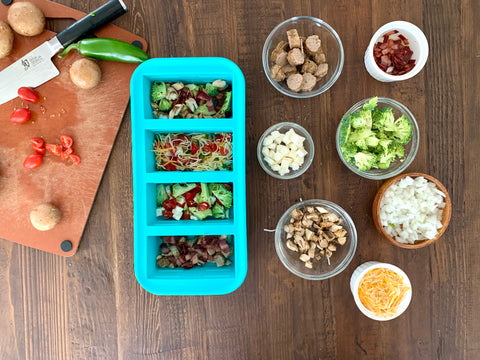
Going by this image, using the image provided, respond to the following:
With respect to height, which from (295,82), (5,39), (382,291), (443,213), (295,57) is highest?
(5,39)

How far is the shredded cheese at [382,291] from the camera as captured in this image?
172 cm

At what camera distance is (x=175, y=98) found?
1.72 m

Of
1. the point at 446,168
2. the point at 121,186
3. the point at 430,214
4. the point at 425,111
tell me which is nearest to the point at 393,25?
the point at 425,111

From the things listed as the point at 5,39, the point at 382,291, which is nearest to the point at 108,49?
the point at 5,39

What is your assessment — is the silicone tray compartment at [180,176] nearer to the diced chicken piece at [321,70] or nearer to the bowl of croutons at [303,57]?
the bowl of croutons at [303,57]

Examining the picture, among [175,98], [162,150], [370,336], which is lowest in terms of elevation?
[370,336]

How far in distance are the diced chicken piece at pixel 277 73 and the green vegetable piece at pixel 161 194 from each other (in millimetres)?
885

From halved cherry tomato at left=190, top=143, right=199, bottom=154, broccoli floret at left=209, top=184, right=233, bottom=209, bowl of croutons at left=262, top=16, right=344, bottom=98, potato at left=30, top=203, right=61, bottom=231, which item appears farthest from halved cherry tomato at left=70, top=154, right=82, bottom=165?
bowl of croutons at left=262, top=16, right=344, bottom=98

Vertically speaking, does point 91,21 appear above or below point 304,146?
above

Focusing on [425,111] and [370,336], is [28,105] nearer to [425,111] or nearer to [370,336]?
[425,111]

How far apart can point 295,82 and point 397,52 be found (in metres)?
0.61

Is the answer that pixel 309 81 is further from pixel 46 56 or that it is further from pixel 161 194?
pixel 46 56

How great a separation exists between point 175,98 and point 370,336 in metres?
1.85

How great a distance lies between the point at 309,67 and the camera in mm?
1686
